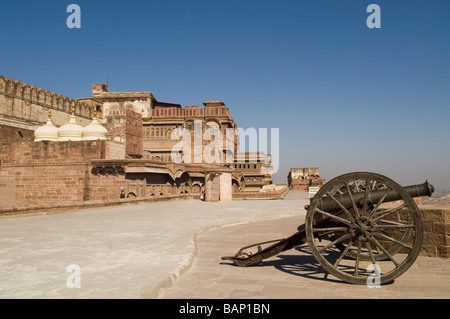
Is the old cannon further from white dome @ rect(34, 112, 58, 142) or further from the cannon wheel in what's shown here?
white dome @ rect(34, 112, 58, 142)

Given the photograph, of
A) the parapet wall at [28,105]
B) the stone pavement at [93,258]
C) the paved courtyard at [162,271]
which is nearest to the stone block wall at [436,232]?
the paved courtyard at [162,271]

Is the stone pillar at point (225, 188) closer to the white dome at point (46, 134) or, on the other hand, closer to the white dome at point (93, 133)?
the white dome at point (93, 133)

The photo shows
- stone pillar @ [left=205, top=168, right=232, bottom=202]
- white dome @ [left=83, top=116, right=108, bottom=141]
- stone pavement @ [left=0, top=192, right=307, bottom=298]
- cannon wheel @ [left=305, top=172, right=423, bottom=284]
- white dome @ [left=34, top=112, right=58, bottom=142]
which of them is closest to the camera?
stone pavement @ [left=0, top=192, right=307, bottom=298]

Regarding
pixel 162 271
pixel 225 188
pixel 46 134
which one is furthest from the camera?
pixel 46 134

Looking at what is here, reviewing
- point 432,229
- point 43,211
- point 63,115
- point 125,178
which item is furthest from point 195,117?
point 432,229

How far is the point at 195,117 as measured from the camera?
45562 mm

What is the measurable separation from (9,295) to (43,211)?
867 centimetres

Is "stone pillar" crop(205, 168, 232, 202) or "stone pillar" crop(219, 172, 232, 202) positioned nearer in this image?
"stone pillar" crop(205, 168, 232, 202)

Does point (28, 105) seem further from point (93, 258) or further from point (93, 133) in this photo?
point (93, 258)

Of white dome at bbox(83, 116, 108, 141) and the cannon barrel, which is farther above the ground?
white dome at bbox(83, 116, 108, 141)

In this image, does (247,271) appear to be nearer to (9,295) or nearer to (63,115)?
(9,295)

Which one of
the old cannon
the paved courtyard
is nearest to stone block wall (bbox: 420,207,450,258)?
the paved courtyard

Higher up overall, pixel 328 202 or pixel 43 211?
pixel 328 202

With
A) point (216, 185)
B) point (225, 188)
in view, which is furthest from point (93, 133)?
point (225, 188)
